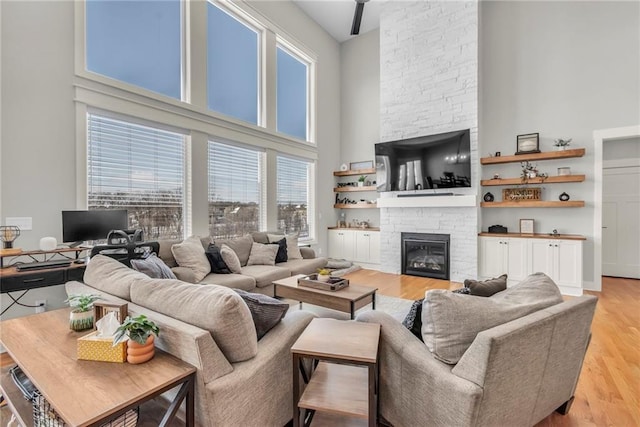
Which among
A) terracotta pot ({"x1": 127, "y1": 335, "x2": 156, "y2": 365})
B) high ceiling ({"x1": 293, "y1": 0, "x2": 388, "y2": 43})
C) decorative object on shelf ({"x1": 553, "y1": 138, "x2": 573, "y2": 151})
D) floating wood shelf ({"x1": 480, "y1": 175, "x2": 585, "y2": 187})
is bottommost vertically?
terracotta pot ({"x1": 127, "y1": 335, "x2": 156, "y2": 365})

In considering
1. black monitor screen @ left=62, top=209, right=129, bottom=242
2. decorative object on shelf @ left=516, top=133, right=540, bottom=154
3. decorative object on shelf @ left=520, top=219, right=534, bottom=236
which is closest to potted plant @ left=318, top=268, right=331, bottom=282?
black monitor screen @ left=62, top=209, right=129, bottom=242

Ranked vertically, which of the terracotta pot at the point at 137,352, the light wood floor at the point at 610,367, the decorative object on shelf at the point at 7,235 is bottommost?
the light wood floor at the point at 610,367

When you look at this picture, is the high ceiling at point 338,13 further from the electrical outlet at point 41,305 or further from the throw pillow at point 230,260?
the electrical outlet at point 41,305

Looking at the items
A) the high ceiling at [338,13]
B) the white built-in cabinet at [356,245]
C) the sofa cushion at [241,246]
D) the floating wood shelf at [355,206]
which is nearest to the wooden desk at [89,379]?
the sofa cushion at [241,246]

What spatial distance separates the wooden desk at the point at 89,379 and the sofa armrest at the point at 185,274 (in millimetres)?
1576

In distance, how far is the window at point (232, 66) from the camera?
14.6 feet

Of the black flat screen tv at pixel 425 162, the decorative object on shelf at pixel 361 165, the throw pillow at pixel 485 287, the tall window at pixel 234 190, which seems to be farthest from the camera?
the decorative object on shelf at pixel 361 165

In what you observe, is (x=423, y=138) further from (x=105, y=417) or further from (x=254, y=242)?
(x=105, y=417)

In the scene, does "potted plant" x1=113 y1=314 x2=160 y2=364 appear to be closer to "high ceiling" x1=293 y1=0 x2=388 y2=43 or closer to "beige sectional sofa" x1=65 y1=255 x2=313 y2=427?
"beige sectional sofa" x1=65 y1=255 x2=313 y2=427

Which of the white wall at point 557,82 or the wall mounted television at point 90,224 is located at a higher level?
the white wall at point 557,82

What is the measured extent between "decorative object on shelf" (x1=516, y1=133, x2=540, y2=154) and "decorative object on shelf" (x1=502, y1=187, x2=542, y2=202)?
619 mm

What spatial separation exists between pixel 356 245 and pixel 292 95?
3399 mm

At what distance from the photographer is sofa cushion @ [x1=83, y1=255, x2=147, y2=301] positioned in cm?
179

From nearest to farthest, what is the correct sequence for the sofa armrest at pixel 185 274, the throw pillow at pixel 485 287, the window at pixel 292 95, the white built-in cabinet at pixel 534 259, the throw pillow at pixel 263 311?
the throw pillow at pixel 263 311, the throw pillow at pixel 485 287, the sofa armrest at pixel 185 274, the white built-in cabinet at pixel 534 259, the window at pixel 292 95
